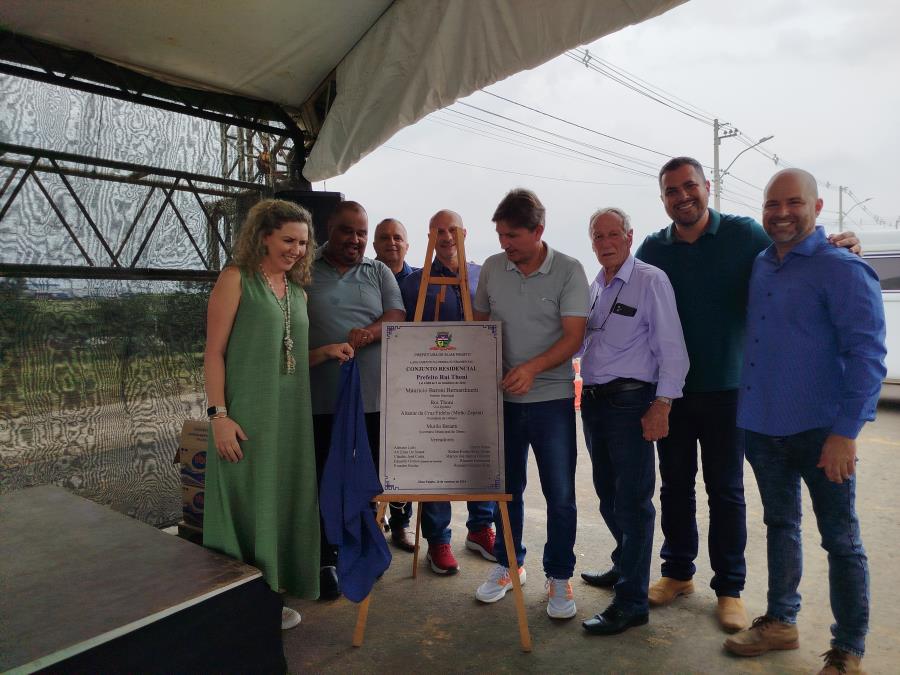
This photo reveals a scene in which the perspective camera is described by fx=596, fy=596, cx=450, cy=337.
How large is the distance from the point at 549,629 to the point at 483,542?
0.72 metres

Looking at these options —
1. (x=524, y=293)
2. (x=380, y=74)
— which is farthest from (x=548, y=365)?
(x=380, y=74)

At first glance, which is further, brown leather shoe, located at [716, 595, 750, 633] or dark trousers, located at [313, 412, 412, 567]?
dark trousers, located at [313, 412, 412, 567]

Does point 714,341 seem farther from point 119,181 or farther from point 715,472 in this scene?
point 119,181

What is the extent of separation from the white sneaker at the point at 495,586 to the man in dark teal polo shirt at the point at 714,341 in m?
0.81

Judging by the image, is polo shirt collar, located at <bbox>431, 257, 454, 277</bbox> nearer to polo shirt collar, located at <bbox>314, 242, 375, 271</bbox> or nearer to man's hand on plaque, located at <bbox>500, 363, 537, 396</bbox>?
polo shirt collar, located at <bbox>314, 242, 375, 271</bbox>

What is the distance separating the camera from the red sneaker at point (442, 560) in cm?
272

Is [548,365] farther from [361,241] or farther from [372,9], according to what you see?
[372,9]

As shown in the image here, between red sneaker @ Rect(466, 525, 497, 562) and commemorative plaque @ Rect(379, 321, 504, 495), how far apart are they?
2.68 ft

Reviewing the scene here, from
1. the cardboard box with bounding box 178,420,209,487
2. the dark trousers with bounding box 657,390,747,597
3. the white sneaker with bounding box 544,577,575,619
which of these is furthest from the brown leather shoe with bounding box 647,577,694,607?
the cardboard box with bounding box 178,420,209,487

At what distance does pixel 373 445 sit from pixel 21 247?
195cm

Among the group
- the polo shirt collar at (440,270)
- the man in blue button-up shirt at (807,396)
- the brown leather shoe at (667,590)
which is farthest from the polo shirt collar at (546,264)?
the brown leather shoe at (667,590)

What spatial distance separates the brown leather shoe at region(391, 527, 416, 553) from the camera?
3018 mm

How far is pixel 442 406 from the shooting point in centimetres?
222

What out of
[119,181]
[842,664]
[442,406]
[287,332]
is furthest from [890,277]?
[119,181]
